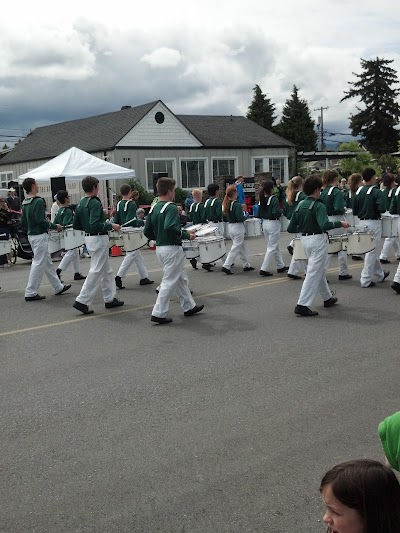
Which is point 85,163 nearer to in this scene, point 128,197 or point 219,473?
point 128,197

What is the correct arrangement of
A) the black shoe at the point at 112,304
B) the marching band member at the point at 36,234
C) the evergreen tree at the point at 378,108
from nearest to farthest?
the black shoe at the point at 112,304, the marching band member at the point at 36,234, the evergreen tree at the point at 378,108

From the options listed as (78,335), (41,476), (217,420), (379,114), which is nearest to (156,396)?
(217,420)

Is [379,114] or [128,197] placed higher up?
[379,114]

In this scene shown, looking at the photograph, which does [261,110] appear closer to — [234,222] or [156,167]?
[156,167]

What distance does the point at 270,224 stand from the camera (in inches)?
535

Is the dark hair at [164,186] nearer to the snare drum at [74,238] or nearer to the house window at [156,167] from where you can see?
the snare drum at [74,238]

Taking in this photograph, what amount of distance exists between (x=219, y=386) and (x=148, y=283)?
6.66 metres

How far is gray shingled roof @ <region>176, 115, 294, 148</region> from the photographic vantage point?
130 feet

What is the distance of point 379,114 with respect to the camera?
6531 cm

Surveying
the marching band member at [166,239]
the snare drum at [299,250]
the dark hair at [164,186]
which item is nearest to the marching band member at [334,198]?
the snare drum at [299,250]

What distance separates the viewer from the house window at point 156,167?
118 ft

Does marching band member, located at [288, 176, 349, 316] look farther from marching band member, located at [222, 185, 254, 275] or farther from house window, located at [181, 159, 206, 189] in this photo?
house window, located at [181, 159, 206, 189]

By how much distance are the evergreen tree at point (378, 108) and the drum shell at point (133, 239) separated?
190ft

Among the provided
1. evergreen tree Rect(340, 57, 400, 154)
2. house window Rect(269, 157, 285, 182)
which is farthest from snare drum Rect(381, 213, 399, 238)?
evergreen tree Rect(340, 57, 400, 154)
